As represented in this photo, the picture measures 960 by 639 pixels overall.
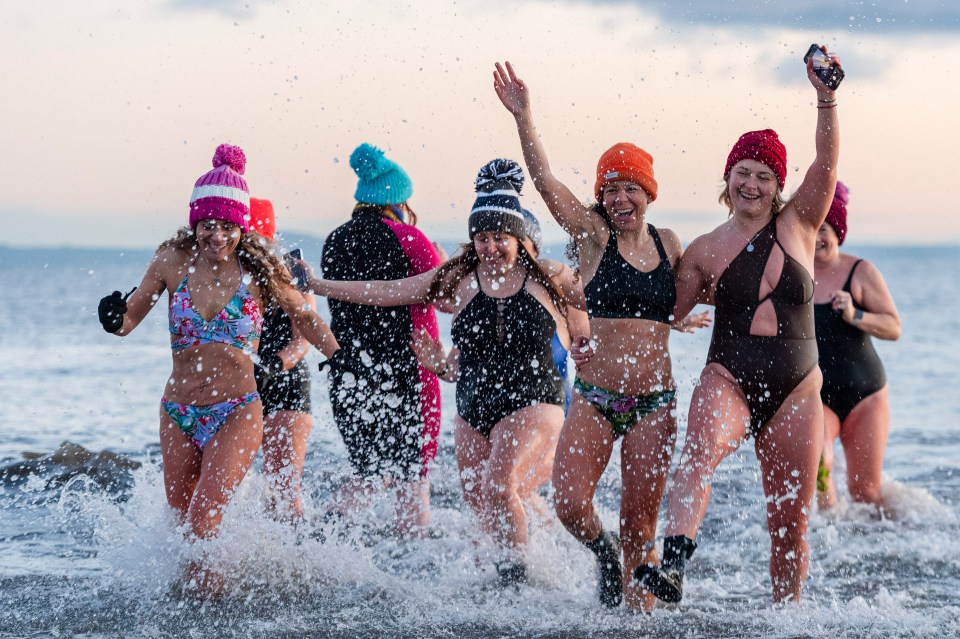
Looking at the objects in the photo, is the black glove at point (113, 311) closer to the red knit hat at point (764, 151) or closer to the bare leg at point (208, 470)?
the bare leg at point (208, 470)

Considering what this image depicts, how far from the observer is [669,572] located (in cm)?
461

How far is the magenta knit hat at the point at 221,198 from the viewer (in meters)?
5.81

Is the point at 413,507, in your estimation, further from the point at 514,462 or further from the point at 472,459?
the point at 514,462

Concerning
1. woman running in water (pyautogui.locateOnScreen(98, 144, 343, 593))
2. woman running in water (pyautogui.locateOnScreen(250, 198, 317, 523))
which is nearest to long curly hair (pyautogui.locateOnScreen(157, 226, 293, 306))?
woman running in water (pyautogui.locateOnScreen(98, 144, 343, 593))

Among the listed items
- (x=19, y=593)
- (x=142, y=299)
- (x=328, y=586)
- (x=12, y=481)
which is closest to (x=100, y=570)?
(x=19, y=593)

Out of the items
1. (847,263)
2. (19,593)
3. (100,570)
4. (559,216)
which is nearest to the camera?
(559,216)

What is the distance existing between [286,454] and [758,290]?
3.15 metres

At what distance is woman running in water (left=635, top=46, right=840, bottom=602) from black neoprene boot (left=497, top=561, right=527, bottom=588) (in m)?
1.34

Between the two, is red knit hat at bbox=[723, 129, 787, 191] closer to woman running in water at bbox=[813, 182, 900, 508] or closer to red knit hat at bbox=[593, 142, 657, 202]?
red knit hat at bbox=[593, 142, 657, 202]

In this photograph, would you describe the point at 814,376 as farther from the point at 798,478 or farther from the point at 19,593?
the point at 19,593

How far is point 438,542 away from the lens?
7.34m

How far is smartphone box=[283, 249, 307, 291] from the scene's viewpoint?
6223 millimetres

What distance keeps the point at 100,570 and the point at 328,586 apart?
1.40 m

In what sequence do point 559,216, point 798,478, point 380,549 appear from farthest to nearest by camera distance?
point 380,549, point 559,216, point 798,478
